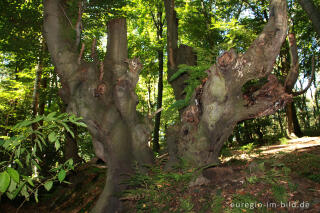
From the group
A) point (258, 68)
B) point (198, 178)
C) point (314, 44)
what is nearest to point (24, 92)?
point (198, 178)

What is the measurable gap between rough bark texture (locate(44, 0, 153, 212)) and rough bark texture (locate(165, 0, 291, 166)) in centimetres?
108

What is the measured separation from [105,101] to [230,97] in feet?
8.21

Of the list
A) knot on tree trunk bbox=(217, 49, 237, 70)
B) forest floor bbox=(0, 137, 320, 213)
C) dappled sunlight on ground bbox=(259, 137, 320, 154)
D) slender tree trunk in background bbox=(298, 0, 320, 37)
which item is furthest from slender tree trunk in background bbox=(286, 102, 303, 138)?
knot on tree trunk bbox=(217, 49, 237, 70)

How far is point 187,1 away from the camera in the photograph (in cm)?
1228

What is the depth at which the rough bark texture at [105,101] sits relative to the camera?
4.01 metres

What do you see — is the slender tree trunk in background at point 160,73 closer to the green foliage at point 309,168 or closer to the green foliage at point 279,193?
the green foliage at point 309,168

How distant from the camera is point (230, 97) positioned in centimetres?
357

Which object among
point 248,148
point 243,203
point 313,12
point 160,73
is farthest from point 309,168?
point 160,73

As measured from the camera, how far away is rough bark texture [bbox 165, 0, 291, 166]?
339 cm

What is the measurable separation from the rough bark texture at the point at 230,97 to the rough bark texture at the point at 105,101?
108 cm

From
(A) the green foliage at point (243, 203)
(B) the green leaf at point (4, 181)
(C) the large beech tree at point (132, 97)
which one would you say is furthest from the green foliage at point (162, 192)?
(B) the green leaf at point (4, 181)

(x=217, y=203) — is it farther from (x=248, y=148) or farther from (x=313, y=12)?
(x=313, y=12)

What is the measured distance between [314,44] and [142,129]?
721 inches

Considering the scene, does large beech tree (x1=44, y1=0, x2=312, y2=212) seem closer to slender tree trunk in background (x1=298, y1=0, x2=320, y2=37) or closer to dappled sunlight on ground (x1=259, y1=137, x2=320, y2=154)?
slender tree trunk in background (x1=298, y1=0, x2=320, y2=37)
